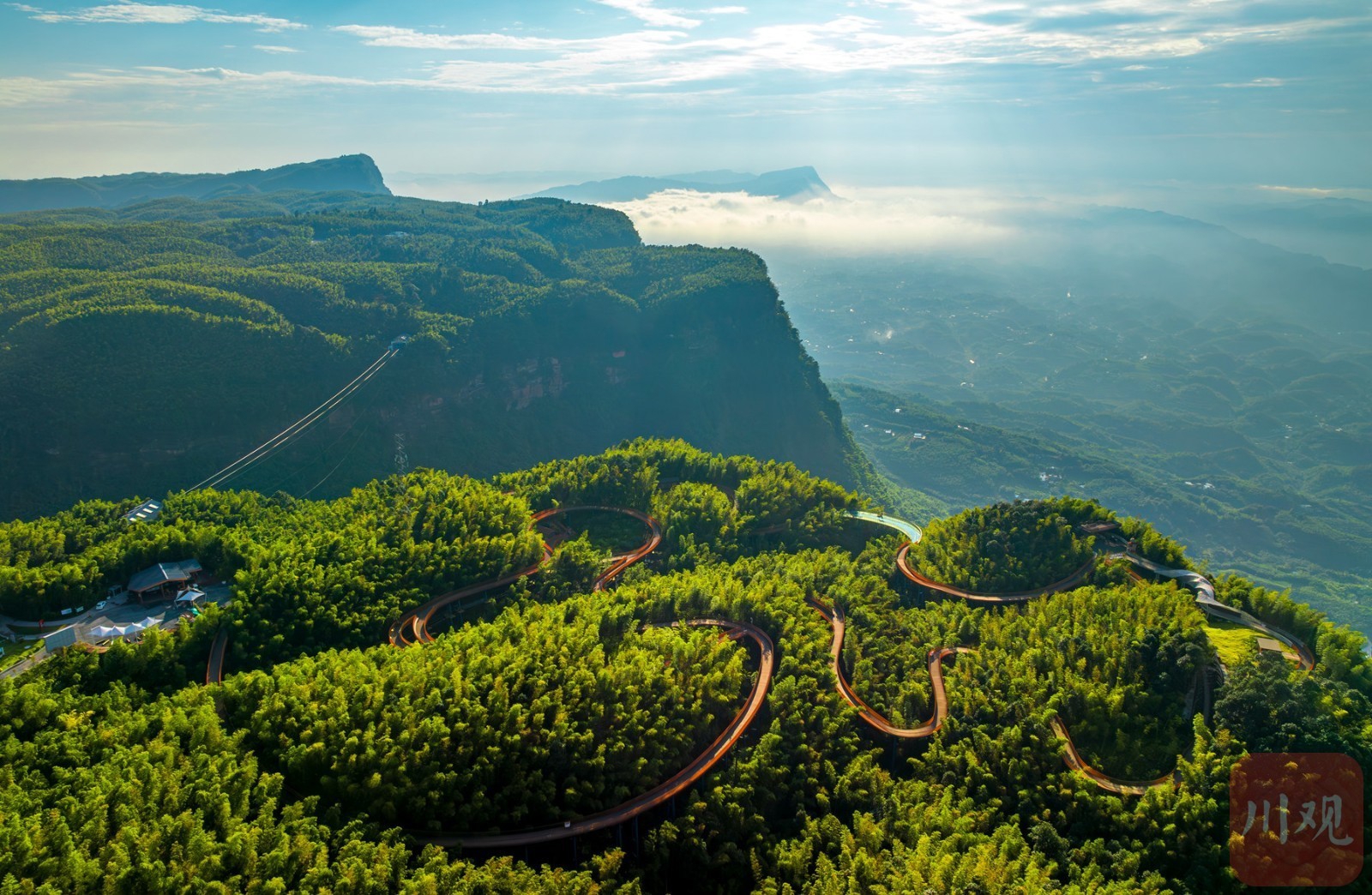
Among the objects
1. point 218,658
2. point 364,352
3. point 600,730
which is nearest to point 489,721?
point 600,730

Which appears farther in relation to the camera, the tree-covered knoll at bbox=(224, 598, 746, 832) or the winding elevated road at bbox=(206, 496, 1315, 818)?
the winding elevated road at bbox=(206, 496, 1315, 818)

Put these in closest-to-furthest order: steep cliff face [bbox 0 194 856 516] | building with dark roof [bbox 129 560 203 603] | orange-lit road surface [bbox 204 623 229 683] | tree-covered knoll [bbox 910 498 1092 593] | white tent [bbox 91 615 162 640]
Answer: orange-lit road surface [bbox 204 623 229 683] < white tent [bbox 91 615 162 640] < building with dark roof [bbox 129 560 203 603] < tree-covered knoll [bbox 910 498 1092 593] < steep cliff face [bbox 0 194 856 516]

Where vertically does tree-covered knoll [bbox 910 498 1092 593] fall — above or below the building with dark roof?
below

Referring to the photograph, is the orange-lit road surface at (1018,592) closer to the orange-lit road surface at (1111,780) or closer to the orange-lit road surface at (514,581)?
the orange-lit road surface at (1111,780)

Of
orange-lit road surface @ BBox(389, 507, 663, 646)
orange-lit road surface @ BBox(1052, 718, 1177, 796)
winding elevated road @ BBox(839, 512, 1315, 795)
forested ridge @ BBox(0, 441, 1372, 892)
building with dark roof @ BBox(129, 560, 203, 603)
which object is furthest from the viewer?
orange-lit road surface @ BBox(389, 507, 663, 646)

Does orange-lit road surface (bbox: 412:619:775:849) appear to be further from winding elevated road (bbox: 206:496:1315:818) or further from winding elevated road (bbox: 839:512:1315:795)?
winding elevated road (bbox: 839:512:1315:795)

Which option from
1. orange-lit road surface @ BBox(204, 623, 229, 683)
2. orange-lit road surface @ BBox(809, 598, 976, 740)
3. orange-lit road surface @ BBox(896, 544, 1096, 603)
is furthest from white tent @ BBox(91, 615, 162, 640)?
orange-lit road surface @ BBox(896, 544, 1096, 603)
